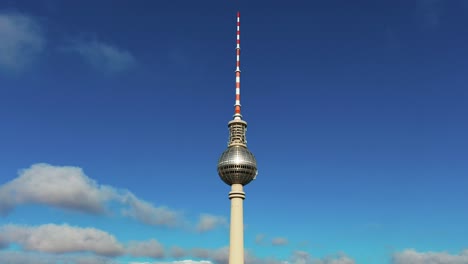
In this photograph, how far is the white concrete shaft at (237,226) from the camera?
486 feet

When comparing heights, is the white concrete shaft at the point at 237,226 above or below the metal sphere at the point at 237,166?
below

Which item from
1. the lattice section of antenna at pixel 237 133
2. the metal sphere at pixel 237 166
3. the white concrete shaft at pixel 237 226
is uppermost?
the lattice section of antenna at pixel 237 133

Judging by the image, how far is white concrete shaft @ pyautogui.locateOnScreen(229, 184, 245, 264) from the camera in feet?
486

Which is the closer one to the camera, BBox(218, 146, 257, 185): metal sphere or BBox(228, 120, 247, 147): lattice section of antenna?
BBox(218, 146, 257, 185): metal sphere

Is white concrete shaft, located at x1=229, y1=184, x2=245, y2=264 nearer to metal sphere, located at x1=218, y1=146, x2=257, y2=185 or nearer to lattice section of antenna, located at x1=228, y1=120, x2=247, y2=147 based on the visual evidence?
metal sphere, located at x1=218, y1=146, x2=257, y2=185

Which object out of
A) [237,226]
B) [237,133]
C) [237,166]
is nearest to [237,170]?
[237,166]

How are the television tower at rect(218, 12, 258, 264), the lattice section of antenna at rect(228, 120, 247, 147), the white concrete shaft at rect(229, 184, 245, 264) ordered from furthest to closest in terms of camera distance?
the lattice section of antenna at rect(228, 120, 247, 147) → the television tower at rect(218, 12, 258, 264) → the white concrete shaft at rect(229, 184, 245, 264)

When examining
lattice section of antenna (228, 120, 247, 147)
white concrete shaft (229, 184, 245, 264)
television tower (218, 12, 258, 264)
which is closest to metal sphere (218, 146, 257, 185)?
television tower (218, 12, 258, 264)

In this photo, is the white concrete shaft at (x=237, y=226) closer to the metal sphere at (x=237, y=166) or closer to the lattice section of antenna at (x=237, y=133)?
the metal sphere at (x=237, y=166)

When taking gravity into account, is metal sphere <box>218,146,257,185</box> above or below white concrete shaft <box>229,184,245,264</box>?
above

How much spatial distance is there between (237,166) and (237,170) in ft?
3.68

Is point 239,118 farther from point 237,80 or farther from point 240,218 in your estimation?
point 240,218

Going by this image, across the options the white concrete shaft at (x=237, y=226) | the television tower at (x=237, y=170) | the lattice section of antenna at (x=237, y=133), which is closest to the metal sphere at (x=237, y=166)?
the television tower at (x=237, y=170)

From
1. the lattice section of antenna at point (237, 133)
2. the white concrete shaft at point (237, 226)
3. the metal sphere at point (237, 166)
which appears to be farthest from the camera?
the lattice section of antenna at point (237, 133)
